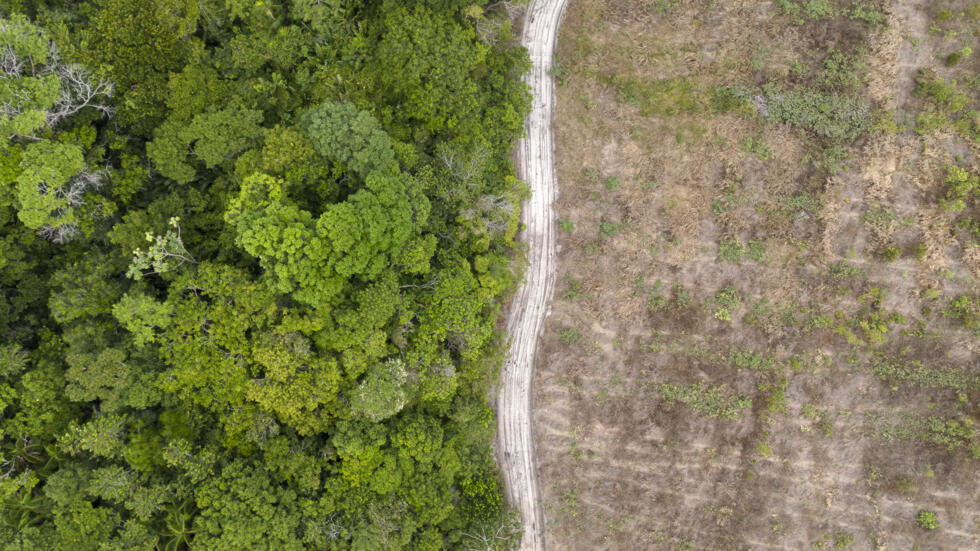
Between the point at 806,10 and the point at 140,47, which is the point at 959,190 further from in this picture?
the point at 140,47

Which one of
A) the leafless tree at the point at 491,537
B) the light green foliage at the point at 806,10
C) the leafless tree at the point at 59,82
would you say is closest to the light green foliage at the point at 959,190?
the light green foliage at the point at 806,10

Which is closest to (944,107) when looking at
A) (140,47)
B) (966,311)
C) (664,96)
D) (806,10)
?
(806,10)

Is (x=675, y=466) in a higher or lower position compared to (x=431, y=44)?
lower

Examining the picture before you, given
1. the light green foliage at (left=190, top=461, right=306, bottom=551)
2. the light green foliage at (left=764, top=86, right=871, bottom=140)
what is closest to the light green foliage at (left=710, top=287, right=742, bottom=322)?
the light green foliage at (left=764, top=86, right=871, bottom=140)

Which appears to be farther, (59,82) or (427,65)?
(427,65)

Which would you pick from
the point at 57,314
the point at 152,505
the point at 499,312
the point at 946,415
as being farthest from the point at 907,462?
the point at 57,314

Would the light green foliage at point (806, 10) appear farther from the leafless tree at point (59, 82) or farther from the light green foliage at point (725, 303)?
the leafless tree at point (59, 82)

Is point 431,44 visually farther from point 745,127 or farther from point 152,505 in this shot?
point 152,505
